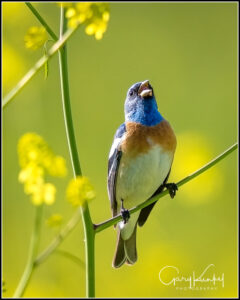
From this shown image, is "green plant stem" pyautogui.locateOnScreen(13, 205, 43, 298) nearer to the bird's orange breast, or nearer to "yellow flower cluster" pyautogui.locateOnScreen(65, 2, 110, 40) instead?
"yellow flower cluster" pyautogui.locateOnScreen(65, 2, 110, 40)

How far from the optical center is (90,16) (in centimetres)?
179

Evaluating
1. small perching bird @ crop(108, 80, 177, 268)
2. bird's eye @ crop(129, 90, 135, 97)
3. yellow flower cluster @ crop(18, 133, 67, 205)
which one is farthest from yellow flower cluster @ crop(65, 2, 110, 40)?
bird's eye @ crop(129, 90, 135, 97)

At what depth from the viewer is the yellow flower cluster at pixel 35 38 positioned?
1863 millimetres

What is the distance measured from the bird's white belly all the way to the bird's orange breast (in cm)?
3

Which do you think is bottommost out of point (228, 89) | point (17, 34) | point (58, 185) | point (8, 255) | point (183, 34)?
point (8, 255)

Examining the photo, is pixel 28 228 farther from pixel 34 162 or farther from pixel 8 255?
pixel 34 162

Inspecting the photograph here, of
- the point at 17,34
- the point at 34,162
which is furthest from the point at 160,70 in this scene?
the point at 34,162

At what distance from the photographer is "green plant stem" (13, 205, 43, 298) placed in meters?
1.65

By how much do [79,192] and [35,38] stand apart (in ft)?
1.60

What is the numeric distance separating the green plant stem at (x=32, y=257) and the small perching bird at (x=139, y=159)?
1686 mm

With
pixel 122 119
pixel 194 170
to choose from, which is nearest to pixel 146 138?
pixel 194 170

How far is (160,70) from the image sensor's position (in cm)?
599

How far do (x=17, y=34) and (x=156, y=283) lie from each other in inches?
78.4

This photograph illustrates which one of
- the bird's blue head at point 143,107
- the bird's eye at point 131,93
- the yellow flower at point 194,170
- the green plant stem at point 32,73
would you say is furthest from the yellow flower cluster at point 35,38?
the yellow flower at point 194,170
